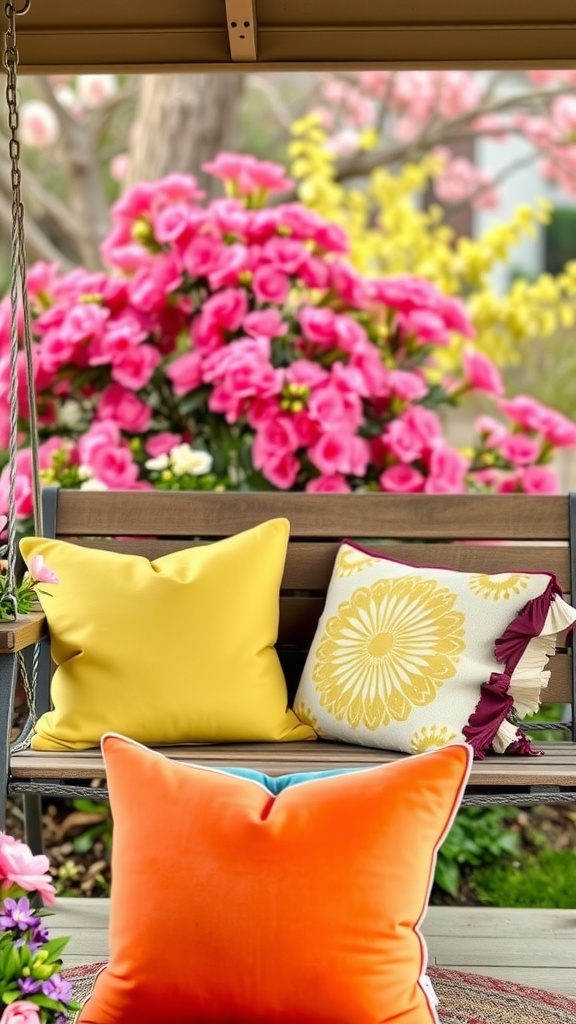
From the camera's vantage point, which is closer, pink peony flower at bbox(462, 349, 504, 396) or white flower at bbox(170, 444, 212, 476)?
white flower at bbox(170, 444, 212, 476)

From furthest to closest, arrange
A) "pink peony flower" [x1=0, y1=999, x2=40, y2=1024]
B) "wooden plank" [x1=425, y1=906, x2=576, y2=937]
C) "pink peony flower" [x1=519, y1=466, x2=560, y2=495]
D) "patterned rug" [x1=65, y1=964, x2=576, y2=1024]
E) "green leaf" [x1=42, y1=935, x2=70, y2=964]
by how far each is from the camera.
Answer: "pink peony flower" [x1=519, y1=466, x2=560, y2=495] → "wooden plank" [x1=425, y1=906, x2=576, y2=937] → "patterned rug" [x1=65, y1=964, x2=576, y2=1024] → "green leaf" [x1=42, y1=935, x2=70, y2=964] → "pink peony flower" [x1=0, y1=999, x2=40, y2=1024]

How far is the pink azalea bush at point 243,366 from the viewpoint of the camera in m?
2.93

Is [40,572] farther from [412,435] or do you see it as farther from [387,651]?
[412,435]

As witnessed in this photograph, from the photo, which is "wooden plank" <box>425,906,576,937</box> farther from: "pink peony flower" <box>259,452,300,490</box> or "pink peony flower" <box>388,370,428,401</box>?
"pink peony flower" <box>388,370,428,401</box>

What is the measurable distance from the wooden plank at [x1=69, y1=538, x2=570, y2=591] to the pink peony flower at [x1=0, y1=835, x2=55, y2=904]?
3.55 ft

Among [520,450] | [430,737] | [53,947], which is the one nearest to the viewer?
[53,947]

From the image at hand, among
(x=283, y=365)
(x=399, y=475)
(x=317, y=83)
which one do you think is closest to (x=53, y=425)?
(x=283, y=365)

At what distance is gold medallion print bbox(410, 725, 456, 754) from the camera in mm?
2074

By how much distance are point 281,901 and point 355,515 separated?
1201mm

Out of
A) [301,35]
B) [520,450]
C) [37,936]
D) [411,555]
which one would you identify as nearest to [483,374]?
[520,450]

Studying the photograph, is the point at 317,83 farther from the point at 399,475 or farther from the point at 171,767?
the point at 171,767

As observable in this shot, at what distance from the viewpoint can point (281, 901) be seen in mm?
1376

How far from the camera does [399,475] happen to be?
10.1ft

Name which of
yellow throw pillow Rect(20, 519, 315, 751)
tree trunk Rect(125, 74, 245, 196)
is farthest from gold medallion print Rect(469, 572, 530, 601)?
tree trunk Rect(125, 74, 245, 196)
